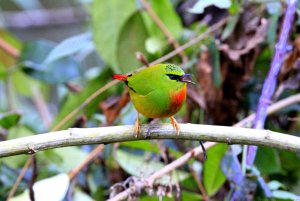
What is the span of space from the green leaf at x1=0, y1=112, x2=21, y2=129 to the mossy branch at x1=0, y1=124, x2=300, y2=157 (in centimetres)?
54

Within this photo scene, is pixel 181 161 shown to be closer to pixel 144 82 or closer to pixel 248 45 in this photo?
pixel 144 82

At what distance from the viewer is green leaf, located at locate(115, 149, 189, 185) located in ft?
4.84

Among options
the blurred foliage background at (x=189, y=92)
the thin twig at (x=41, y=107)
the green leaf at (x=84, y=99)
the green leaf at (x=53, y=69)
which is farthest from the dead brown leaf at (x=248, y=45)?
the thin twig at (x=41, y=107)

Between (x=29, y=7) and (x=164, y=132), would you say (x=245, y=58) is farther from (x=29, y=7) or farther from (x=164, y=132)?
(x=29, y=7)

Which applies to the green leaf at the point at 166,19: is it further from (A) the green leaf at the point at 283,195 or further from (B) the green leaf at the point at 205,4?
(A) the green leaf at the point at 283,195

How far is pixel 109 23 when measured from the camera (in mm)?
1806

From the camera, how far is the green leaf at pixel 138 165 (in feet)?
4.84

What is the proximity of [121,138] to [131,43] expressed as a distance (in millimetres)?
778

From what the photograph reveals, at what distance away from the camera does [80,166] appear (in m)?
1.47

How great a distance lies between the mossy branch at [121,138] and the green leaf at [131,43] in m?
0.73

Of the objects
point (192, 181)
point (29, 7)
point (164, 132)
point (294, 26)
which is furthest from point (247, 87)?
point (29, 7)

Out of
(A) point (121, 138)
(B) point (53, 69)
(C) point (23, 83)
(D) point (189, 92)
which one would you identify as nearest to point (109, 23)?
(B) point (53, 69)

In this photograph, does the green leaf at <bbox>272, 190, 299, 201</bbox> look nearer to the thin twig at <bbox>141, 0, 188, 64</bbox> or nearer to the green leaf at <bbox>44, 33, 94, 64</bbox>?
the thin twig at <bbox>141, 0, 188, 64</bbox>

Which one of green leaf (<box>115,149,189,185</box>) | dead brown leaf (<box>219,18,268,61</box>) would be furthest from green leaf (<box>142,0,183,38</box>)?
green leaf (<box>115,149,189,185</box>)
